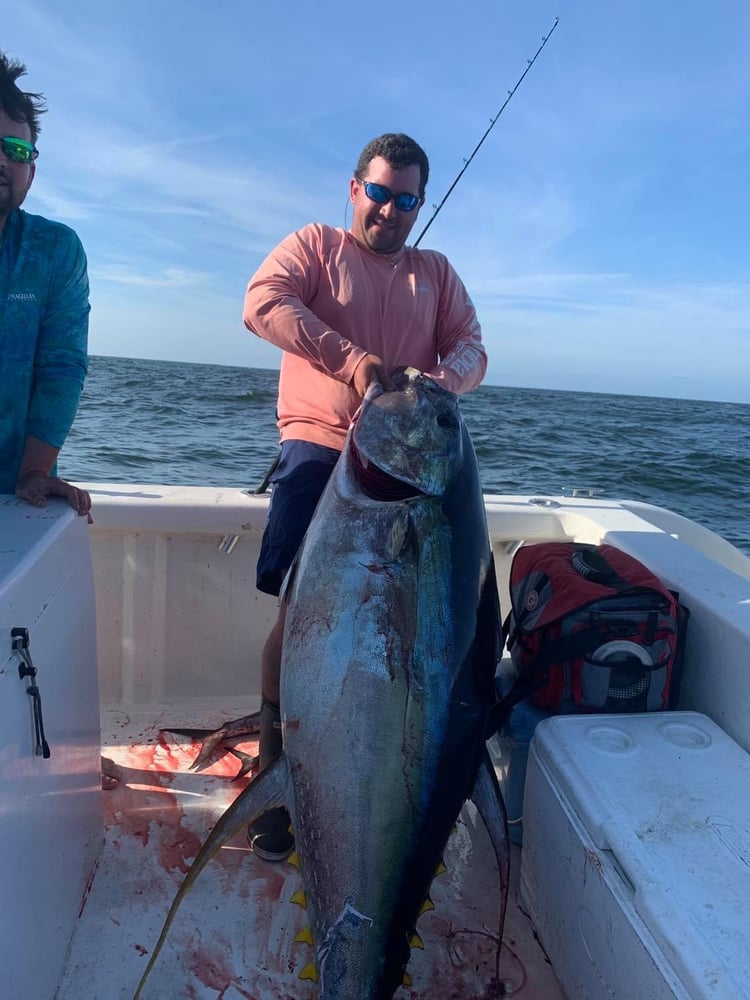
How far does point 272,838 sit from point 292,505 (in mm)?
1102

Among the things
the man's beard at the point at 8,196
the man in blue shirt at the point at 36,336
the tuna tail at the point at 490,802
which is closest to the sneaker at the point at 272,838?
the tuna tail at the point at 490,802

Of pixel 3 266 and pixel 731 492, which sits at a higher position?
pixel 3 266

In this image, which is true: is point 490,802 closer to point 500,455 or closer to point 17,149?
point 17,149

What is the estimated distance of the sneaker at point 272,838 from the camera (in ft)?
Result: 7.63

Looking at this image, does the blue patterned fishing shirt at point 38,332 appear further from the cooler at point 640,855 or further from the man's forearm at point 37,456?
the cooler at point 640,855

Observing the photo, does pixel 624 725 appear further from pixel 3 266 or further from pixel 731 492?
pixel 731 492

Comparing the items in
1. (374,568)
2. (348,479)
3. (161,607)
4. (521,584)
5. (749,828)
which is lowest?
(161,607)

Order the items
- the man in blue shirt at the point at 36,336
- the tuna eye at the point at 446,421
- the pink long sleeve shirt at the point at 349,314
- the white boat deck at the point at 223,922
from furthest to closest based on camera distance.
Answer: the pink long sleeve shirt at the point at 349,314
the man in blue shirt at the point at 36,336
the white boat deck at the point at 223,922
the tuna eye at the point at 446,421

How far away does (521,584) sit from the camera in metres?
2.52

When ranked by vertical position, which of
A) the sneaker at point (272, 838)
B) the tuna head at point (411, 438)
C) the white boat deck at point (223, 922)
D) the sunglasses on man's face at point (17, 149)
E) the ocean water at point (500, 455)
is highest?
the sunglasses on man's face at point (17, 149)

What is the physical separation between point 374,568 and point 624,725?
3.00 ft

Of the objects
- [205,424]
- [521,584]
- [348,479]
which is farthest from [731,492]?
[348,479]

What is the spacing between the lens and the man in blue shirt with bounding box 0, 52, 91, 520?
2066 mm

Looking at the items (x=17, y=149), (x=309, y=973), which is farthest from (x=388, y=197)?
(x=309, y=973)
